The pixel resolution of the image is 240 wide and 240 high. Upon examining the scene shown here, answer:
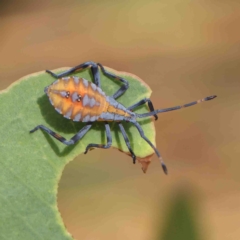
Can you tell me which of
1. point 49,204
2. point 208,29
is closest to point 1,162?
point 49,204

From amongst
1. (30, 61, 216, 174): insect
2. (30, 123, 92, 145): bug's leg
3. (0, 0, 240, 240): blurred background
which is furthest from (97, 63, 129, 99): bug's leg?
(0, 0, 240, 240): blurred background

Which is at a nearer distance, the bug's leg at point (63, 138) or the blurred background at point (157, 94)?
→ the bug's leg at point (63, 138)

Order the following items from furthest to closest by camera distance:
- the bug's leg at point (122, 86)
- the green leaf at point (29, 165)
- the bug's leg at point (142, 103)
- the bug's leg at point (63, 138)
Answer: the bug's leg at point (142, 103) < the bug's leg at point (122, 86) < the bug's leg at point (63, 138) < the green leaf at point (29, 165)

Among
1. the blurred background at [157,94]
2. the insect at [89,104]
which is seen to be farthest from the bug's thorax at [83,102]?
the blurred background at [157,94]

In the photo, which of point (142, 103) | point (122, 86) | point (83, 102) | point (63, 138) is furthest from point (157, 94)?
point (63, 138)

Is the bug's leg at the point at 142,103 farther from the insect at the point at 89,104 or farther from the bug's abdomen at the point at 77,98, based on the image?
the bug's abdomen at the point at 77,98

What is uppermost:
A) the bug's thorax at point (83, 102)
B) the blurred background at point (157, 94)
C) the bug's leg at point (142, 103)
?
the bug's thorax at point (83, 102)

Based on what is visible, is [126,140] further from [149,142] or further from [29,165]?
[29,165]
